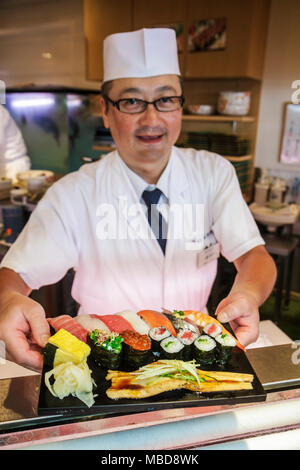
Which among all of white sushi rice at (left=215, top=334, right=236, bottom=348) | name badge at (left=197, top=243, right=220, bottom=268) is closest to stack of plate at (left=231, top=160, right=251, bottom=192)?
name badge at (left=197, top=243, right=220, bottom=268)

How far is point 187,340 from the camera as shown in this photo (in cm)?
86

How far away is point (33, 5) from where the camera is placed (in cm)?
118

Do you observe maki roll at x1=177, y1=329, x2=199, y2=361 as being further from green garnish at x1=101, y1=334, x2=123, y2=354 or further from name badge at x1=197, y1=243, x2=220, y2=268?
name badge at x1=197, y1=243, x2=220, y2=268

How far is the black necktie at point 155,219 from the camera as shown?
1527 millimetres

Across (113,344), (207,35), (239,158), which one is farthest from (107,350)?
(207,35)

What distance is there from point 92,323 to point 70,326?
67 millimetres

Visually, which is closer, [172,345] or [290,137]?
[172,345]

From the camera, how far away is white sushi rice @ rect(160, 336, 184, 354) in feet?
2.72

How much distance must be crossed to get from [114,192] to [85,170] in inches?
7.5

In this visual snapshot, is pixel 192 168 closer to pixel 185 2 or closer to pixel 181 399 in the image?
pixel 181 399

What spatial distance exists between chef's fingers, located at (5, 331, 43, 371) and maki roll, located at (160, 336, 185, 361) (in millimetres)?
287

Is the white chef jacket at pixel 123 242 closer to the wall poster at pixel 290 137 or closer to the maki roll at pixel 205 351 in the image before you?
the maki roll at pixel 205 351

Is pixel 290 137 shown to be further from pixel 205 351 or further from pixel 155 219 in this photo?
pixel 205 351

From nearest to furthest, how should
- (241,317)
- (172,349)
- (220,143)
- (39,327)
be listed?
(172,349)
(39,327)
(241,317)
(220,143)
